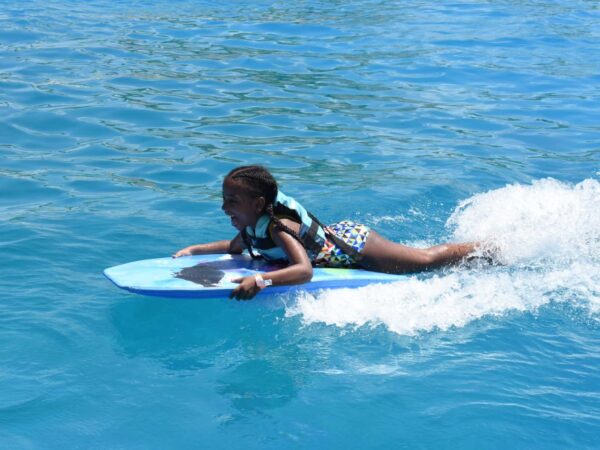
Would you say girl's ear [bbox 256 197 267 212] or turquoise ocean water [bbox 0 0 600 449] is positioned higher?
girl's ear [bbox 256 197 267 212]

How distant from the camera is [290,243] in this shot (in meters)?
5.63

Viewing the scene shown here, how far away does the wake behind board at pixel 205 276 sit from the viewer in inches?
215

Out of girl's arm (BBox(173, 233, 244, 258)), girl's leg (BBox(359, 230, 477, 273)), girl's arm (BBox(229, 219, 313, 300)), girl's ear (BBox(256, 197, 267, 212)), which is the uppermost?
girl's ear (BBox(256, 197, 267, 212))

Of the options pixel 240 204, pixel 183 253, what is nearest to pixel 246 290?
pixel 240 204

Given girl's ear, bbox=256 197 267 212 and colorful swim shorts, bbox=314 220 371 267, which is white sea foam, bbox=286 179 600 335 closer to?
colorful swim shorts, bbox=314 220 371 267

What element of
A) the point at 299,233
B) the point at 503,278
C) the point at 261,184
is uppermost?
the point at 261,184

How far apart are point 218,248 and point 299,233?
2.36 ft

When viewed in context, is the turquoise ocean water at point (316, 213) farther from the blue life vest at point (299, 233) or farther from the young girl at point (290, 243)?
the blue life vest at point (299, 233)

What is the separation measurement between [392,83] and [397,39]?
2830mm

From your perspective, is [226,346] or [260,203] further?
[260,203]

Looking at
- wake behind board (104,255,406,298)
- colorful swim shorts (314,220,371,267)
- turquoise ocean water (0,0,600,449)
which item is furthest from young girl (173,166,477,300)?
turquoise ocean water (0,0,600,449)

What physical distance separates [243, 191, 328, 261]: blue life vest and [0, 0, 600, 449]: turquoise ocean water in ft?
1.33

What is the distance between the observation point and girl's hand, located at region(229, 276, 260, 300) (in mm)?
5355

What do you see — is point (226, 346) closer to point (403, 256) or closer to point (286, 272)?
point (286, 272)
